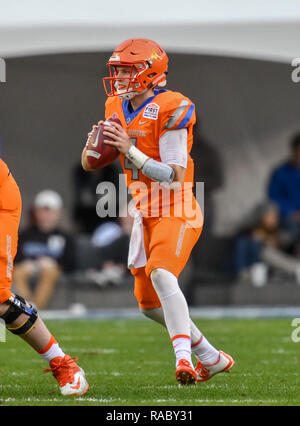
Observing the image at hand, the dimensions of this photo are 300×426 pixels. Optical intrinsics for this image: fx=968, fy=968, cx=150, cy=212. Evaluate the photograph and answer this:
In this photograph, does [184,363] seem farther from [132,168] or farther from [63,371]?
[132,168]

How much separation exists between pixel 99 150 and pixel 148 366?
1.80 meters

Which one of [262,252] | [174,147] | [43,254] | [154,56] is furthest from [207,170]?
[174,147]

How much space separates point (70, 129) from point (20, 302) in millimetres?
8824

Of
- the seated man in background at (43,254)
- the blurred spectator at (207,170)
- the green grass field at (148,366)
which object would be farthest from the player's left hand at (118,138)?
the blurred spectator at (207,170)

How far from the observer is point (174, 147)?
5.07 metres

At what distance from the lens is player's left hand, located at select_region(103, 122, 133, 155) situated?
5055 millimetres

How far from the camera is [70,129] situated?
1347 cm

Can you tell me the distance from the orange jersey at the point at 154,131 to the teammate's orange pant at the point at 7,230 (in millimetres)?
695

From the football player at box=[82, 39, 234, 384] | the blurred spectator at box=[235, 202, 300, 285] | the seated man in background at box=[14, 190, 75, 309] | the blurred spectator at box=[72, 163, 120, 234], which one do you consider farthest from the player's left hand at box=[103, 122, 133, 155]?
the blurred spectator at box=[72, 163, 120, 234]

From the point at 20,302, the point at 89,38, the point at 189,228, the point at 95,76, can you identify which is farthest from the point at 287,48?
the point at 20,302

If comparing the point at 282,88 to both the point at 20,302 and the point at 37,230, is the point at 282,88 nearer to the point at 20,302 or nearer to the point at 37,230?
the point at 37,230

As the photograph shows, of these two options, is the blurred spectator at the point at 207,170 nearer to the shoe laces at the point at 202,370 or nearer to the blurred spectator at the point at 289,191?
the blurred spectator at the point at 289,191

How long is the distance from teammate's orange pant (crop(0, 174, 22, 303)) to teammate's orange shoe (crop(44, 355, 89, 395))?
46 cm

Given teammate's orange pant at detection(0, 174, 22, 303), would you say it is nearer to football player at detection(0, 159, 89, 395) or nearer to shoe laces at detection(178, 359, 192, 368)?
football player at detection(0, 159, 89, 395)
